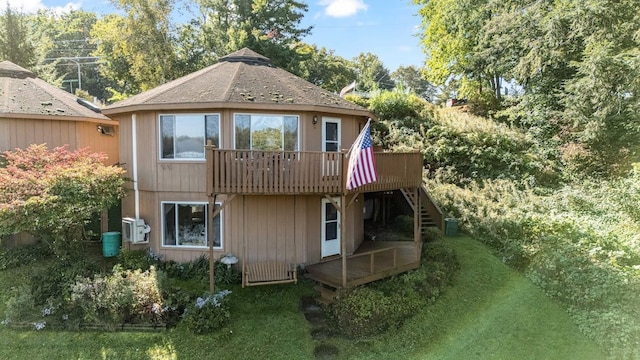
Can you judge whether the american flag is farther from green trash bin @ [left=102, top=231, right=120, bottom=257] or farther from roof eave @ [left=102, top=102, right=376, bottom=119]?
green trash bin @ [left=102, top=231, right=120, bottom=257]

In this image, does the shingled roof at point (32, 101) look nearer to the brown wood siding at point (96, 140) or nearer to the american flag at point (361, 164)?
the brown wood siding at point (96, 140)

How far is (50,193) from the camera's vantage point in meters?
9.37

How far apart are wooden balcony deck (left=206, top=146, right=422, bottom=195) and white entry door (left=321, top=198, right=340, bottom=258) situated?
2154 millimetres

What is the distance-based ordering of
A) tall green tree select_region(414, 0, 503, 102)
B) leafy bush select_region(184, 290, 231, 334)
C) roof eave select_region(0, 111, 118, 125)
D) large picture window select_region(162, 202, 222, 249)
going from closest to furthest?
leafy bush select_region(184, 290, 231, 334), large picture window select_region(162, 202, 222, 249), roof eave select_region(0, 111, 118, 125), tall green tree select_region(414, 0, 503, 102)

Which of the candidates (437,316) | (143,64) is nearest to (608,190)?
(437,316)

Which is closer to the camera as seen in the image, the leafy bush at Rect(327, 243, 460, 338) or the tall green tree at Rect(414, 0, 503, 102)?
the leafy bush at Rect(327, 243, 460, 338)

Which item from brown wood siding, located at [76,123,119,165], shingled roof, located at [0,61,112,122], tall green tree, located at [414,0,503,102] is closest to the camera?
shingled roof, located at [0,61,112,122]

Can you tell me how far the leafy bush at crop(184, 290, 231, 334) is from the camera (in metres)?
8.21

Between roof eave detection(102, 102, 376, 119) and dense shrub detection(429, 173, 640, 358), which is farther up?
roof eave detection(102, 102, 376, 119)

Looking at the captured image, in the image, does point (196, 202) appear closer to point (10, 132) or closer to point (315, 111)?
point (315, 111)

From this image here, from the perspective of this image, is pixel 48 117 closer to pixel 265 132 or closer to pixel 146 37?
pixel 265 132

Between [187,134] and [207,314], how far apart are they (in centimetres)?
520

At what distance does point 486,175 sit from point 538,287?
8.95m

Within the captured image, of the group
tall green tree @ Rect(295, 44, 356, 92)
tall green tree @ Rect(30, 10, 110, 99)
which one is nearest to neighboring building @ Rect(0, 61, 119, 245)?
tall green tree @ Rect(295, 44, 356, 92)
